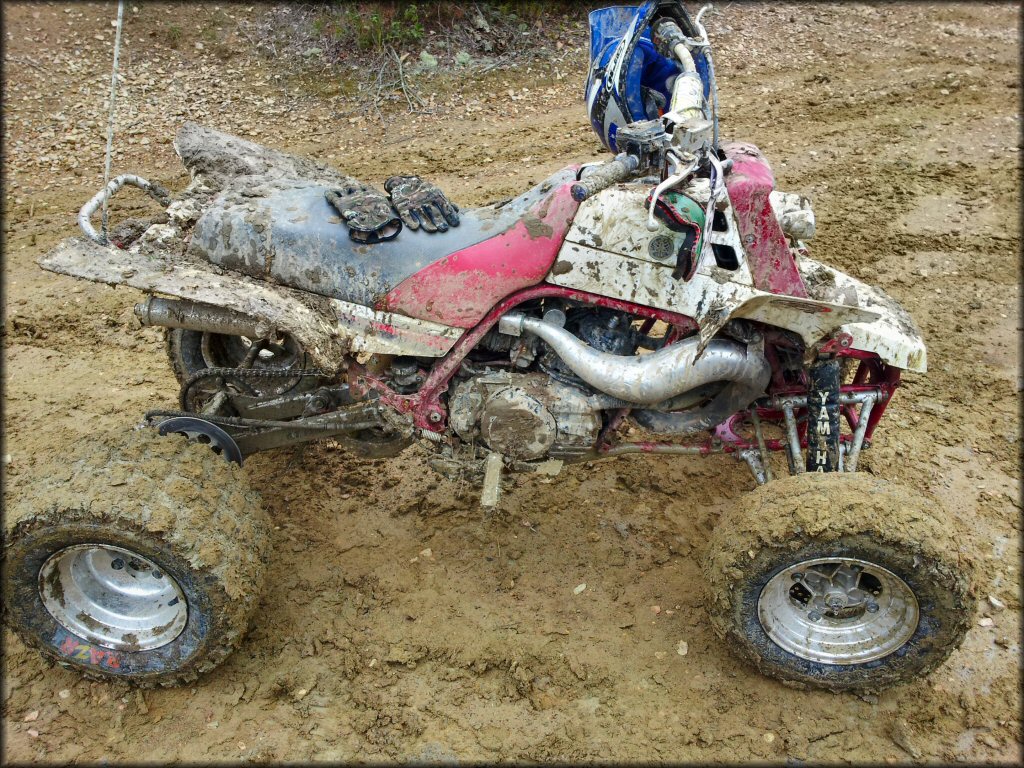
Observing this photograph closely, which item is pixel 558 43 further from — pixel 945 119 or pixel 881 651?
pixel 881 651

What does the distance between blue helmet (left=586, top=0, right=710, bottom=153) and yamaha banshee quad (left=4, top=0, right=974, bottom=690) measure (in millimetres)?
17

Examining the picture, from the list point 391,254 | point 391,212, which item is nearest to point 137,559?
point 391,254

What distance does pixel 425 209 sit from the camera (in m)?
3.21

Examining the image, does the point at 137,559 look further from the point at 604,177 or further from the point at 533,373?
the point at 604,177

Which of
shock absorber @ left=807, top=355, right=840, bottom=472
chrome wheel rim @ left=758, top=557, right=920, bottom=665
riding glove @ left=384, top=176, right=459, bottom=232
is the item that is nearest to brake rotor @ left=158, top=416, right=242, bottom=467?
riding glove @ left=384, top=176, right=459, bottom=232

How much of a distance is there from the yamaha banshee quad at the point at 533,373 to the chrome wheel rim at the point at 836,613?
11 mm

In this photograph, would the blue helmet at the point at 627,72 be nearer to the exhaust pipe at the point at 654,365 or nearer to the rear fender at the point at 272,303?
the exhaust pipe at the point at 654,365

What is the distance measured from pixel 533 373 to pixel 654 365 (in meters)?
0.54

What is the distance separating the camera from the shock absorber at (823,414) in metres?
3.19

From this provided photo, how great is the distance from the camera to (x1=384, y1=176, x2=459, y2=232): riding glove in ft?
10.5

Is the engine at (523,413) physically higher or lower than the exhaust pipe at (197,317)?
lower

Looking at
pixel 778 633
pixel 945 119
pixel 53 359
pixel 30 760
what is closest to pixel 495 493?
pixel 778 633

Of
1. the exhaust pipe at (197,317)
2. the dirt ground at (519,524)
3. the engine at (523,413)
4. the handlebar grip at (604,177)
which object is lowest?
the dirt ground at (519,524)

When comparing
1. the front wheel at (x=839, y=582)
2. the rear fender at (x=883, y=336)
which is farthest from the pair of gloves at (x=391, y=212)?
the front wheel at (x=839, y=582)
